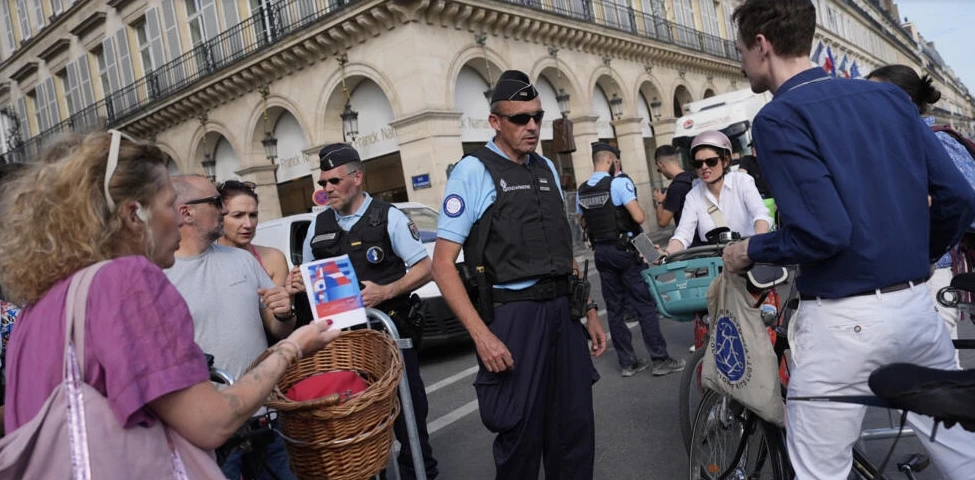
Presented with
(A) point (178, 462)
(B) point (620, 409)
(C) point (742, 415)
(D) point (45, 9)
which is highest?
(D) point (45, 9)

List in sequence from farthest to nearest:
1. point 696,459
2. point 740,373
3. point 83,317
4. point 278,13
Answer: point 278,13 → point 696,459 → point 740,373 → point 83,317

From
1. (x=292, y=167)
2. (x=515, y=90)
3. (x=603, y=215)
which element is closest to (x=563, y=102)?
(x=292, y=167)

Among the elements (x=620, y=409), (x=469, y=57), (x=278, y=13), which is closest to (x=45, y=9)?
(x=278, y=13)

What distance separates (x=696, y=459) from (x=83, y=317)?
2.44 meters

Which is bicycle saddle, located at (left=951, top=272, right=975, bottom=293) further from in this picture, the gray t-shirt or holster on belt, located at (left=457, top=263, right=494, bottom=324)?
the gray t-shirt

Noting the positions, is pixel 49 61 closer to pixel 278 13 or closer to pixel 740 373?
pixel 278 13

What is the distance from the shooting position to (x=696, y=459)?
9.39 feet

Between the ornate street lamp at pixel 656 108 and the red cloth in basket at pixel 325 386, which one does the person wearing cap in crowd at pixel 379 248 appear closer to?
A: the red cloth in basket at pixel 325 386

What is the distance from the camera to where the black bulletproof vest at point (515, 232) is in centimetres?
272

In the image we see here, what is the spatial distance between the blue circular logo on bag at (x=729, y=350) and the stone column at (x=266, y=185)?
17.6 metres

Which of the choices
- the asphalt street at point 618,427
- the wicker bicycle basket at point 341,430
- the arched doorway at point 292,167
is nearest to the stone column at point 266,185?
the arched doorway at point 292,167

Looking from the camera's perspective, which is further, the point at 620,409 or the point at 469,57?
the point at 469,57

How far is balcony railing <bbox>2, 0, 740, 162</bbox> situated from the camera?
650 inches

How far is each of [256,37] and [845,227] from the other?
18299 mm
